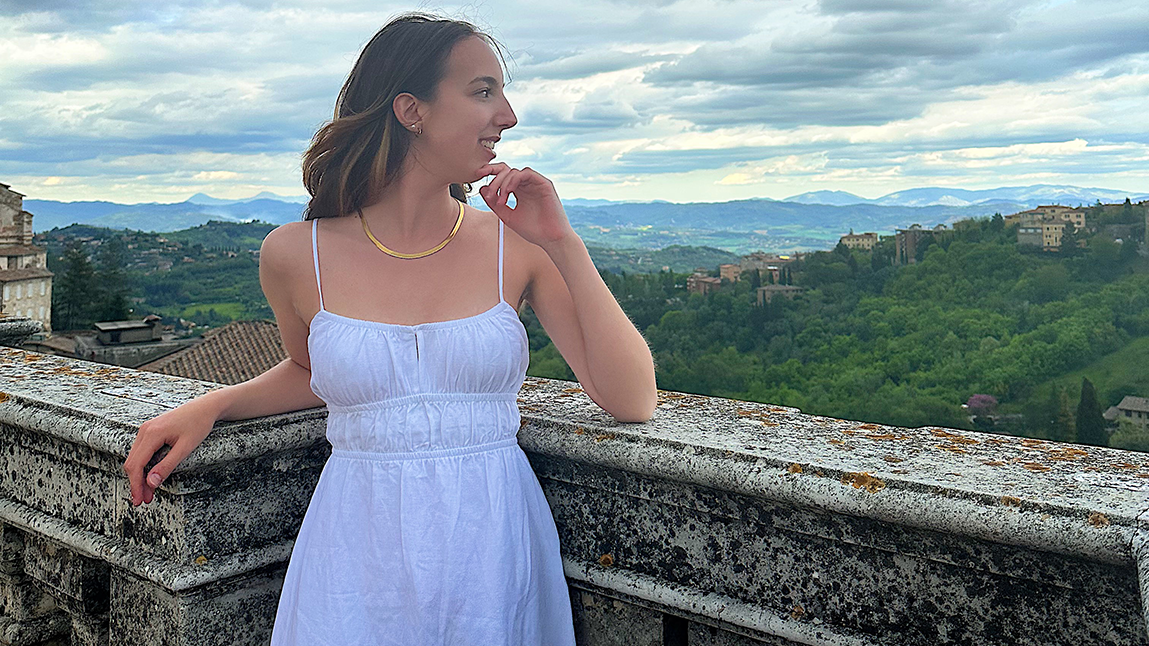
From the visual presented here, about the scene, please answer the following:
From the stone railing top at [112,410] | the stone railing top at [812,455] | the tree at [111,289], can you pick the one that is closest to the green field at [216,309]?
the tree at [111,289]

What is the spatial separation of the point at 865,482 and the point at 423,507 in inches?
27.2

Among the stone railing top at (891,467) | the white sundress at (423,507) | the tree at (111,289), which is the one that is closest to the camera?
the stone railing top at (891,467)

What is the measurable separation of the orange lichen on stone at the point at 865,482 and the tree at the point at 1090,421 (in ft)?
142

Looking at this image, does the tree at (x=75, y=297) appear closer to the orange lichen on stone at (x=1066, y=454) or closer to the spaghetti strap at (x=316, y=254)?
the spaghetti strap at (x=316, y=254)

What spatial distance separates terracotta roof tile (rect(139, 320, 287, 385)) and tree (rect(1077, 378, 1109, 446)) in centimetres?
3320

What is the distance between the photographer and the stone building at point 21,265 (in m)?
37.5

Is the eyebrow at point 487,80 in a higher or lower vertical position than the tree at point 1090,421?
higher

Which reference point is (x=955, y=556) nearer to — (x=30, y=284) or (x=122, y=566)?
(x=122, y=566)

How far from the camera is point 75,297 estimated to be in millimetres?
47188

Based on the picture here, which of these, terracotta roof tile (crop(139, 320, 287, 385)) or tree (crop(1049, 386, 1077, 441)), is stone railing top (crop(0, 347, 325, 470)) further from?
tree (crop(1049, 386, 1077, 441))

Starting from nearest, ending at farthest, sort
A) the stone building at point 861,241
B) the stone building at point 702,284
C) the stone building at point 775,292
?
the stone building at point 775,292 → the stone building at point 702,284 → the stone building at point 861,241

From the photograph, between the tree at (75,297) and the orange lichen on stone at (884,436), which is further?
the tree at (75,297)

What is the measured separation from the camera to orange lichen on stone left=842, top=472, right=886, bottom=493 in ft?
3.86

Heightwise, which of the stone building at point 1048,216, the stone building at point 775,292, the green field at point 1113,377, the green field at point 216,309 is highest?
the stone building at point 1048,216
